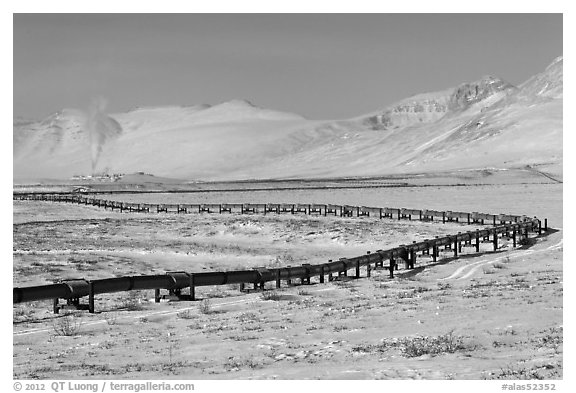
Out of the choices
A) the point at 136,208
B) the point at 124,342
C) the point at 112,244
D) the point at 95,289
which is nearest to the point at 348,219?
the point at 112,244

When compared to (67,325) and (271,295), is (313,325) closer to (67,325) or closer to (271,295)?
(67,325)

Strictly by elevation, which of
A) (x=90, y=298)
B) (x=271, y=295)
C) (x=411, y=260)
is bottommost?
(x=271, y=295)

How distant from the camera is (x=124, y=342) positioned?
17.6 meters

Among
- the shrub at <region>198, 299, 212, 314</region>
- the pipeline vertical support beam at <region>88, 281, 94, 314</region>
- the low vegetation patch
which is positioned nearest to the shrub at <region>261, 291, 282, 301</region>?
the shrub at <region>198, 299, 212, 314</region>

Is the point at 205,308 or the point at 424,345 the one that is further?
the point at 205,308

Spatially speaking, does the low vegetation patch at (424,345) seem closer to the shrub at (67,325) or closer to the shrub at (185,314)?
the shrub at (185,314)

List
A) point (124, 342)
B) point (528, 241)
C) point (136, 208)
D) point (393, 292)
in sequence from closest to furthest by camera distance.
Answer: point (124, 342) < point (393, 292) < point (528, 241) < point (136, 208)

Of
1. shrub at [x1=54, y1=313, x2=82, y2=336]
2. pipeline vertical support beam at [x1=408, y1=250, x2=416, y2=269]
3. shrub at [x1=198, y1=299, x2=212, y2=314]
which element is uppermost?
pipeline vertical support beam at [x1=408, y1=250, x2=416, y2=269]

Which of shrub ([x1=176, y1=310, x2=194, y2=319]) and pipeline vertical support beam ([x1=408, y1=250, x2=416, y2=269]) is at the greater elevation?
pipeline vertical support beam ([x1=408, y1=250, x2=416, y2=269])

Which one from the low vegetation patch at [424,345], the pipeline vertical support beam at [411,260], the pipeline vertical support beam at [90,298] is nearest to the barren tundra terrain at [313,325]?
the low vegetation patch at [424,345]

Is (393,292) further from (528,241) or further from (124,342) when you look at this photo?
(528,241)

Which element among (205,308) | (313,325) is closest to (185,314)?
(205,308)

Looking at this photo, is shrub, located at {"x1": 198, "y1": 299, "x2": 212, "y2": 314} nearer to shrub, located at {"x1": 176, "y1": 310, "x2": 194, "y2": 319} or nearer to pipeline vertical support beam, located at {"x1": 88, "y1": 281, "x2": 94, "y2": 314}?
shrub, located at {"x1": 176, "y1": 310, "x2": 194, "y2": 319}

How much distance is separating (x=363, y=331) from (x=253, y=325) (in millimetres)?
2652
